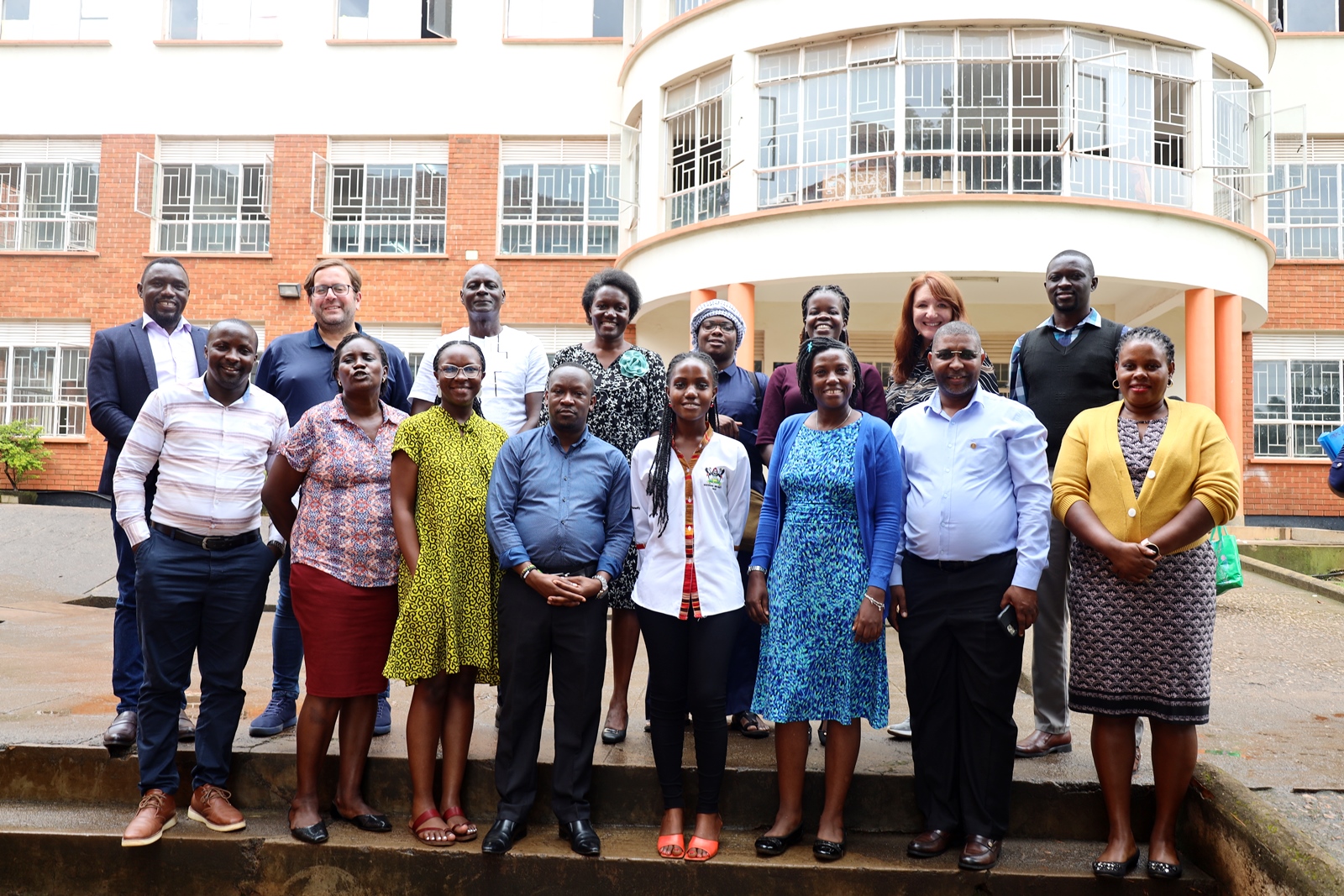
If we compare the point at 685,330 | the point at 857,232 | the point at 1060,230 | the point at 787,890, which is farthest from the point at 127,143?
the point at 787,890

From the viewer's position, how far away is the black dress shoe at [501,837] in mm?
3791

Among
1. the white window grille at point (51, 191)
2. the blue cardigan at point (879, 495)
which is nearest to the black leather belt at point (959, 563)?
the blue cardigan at point (879, 495)

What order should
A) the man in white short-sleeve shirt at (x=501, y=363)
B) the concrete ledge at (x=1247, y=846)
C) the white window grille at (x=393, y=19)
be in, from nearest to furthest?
the concrete ledge at (x=1247, y=846) → the man in white short-sleeve shirt at (x=501, y=363) → the white window grille at (x=393, y=19)

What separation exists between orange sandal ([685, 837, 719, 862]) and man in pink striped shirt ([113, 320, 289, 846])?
1.80 meters

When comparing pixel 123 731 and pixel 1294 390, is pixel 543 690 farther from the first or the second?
pixel 1294 390

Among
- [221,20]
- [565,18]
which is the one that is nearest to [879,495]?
[565,18]

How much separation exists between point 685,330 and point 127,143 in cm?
970

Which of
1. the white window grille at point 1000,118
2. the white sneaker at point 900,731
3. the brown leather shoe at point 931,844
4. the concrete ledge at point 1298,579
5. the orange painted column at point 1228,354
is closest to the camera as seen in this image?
the brown leather shoe at point 931,844

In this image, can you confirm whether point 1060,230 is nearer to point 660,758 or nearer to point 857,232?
point 857,232

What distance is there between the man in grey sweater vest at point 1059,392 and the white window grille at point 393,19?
14.4 metres

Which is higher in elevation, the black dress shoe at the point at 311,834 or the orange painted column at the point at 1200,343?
the orange painted column at the point at 1200,343

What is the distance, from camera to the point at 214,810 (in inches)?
158

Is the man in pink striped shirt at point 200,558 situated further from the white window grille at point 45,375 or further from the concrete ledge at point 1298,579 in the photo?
the white window grille at point 45,375

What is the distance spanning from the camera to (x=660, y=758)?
3869 millimetres
